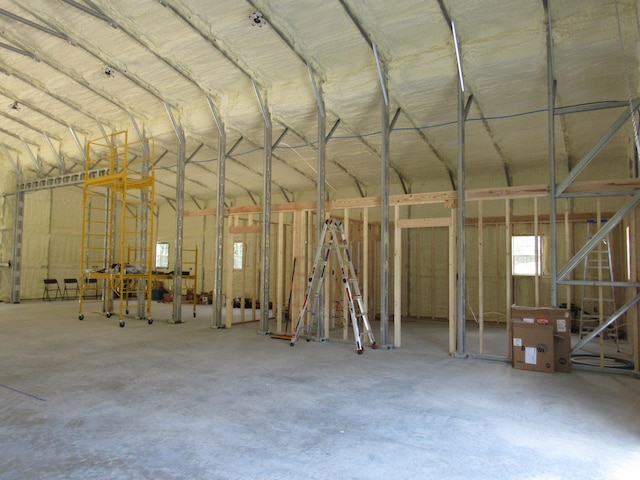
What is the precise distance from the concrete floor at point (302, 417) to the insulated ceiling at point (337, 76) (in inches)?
163

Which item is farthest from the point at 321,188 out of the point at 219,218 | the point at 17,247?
the point at 17,247

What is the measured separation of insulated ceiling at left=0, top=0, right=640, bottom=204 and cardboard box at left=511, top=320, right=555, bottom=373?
3.15 metres

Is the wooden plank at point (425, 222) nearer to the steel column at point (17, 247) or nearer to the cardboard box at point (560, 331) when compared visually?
the cardboard box at point (560, 331)

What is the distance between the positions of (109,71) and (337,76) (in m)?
4.85

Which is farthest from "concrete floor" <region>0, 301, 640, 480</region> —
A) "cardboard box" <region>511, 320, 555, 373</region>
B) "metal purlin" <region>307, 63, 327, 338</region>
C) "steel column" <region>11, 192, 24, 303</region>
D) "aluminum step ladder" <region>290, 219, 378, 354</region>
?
"steel column" <region>11, 192, 24, 303</region>

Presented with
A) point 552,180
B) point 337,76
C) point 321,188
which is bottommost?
point 552,180

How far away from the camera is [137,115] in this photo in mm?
10977

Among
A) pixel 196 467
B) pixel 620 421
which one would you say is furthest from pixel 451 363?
pixel 196 467

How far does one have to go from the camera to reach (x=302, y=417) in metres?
3.98

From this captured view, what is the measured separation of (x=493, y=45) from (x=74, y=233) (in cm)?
1564

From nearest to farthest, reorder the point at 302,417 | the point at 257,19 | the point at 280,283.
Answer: the point at 302,417, the point at 257,19, the point at 280,283

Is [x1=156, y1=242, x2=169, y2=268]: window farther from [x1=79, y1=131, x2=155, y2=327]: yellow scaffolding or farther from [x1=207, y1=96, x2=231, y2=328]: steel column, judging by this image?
[x1=207, y1=96, x2=231, y2=328]: steel column

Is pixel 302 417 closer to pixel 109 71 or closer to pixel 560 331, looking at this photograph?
pixel 560 331

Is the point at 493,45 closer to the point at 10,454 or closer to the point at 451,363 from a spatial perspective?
the point at 451,363
